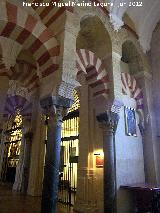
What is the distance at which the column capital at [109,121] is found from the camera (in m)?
4.62

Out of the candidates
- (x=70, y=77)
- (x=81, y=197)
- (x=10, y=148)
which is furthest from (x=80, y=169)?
(x=10, y=148)

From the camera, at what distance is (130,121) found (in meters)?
5.28

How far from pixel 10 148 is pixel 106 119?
25.1ft

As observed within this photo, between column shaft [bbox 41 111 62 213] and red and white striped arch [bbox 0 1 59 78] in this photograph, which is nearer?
column shaft [bbox 41 111 62 213]

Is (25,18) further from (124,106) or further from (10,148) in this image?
(10,148)

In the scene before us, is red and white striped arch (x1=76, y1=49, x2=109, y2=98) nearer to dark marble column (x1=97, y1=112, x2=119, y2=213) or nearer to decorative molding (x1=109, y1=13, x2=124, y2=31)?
dark marble column (x1=97, y1=112, x2=119, y2=213)

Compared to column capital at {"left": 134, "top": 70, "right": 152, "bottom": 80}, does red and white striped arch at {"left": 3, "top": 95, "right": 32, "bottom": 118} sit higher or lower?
lower

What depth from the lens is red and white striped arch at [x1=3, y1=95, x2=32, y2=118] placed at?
7355mm

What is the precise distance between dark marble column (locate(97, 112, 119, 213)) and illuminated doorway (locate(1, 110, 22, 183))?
625 centimetres

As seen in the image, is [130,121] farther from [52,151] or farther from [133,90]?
[52,151]

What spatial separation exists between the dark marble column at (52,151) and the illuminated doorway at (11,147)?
6.75 m

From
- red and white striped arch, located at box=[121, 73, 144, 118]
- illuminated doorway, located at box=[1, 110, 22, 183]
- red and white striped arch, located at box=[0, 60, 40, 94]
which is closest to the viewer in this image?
red and white striped arch, located at box=[121, 73, 144, 118]

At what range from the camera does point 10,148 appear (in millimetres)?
10672

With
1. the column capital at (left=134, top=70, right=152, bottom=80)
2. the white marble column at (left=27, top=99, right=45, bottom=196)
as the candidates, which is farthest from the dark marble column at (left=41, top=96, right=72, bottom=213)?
the white marble column at (left=27, top=99, right=45, bottom=196)
